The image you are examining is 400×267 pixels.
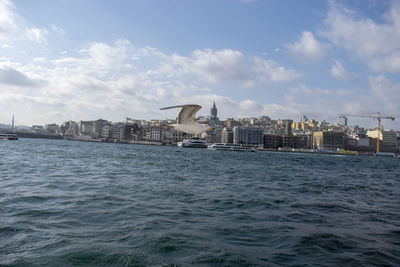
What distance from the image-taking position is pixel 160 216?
5.71 metres

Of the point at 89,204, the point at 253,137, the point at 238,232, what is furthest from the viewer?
the point at 253,137

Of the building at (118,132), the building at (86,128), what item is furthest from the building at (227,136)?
the building at (86,128)

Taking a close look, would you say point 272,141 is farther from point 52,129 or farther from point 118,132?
point 52,129

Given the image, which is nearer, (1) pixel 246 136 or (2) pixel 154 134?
(1) pixel 246 136

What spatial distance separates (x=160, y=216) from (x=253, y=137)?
353ft

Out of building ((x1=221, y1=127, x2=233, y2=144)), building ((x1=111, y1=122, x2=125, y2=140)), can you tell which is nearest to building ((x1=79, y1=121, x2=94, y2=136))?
building ((x1=111, y1=122, x2=125, y2=140))

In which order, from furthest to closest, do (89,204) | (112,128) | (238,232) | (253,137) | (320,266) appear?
(112,128) < (253,137) < (89,204) < (238,232) < (320,266)

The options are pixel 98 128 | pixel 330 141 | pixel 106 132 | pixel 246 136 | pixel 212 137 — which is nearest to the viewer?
pixel 246 136

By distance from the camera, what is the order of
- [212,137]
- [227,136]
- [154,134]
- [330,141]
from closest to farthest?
[154,134] → [330,141] → [227,136] → [212,137]

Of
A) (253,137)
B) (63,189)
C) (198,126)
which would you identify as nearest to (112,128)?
(253,137)

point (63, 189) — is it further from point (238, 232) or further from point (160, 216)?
point (238, 232)

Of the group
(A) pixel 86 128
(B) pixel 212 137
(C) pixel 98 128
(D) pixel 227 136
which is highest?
(A) pixel 86 128

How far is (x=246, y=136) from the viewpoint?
11038 centimetres

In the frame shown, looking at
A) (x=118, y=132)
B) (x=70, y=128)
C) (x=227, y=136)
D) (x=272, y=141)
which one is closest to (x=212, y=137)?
(x=227, y=136)
